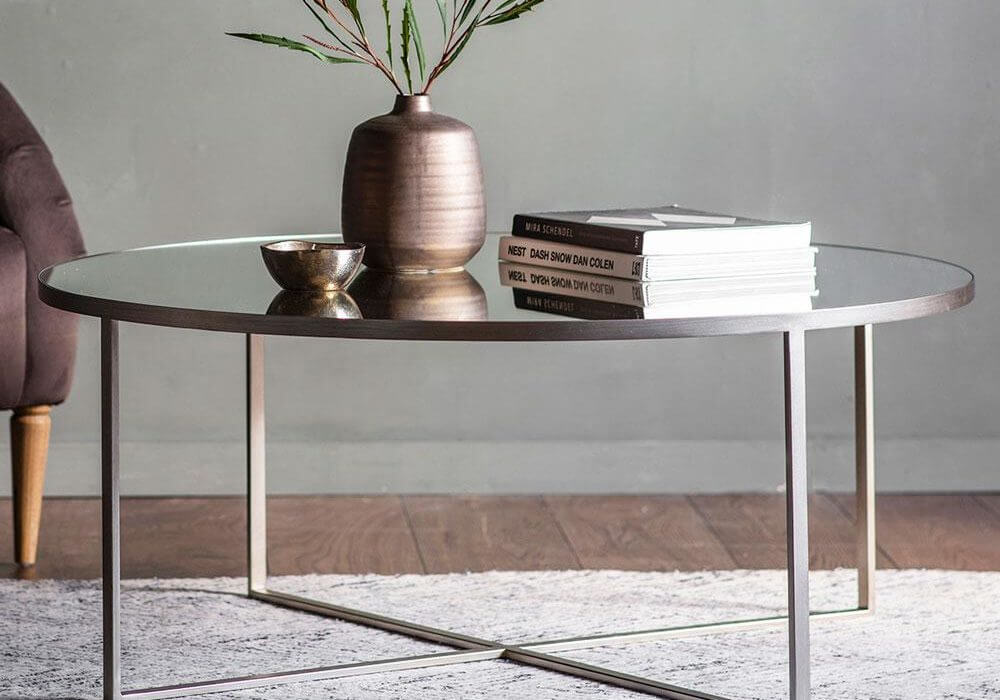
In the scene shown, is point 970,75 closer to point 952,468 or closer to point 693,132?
point 693,132

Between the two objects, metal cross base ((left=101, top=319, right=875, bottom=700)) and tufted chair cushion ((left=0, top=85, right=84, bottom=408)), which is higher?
tufted chair cushion ((left=0, top=85, right=84, bottom=408))

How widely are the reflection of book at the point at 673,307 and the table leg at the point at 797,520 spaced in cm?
4

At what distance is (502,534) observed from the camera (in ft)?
7.25

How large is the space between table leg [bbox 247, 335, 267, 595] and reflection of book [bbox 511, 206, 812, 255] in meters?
0.48

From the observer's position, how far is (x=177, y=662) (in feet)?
5.26

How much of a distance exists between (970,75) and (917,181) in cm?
19

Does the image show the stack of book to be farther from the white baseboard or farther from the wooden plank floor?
the white baseboard

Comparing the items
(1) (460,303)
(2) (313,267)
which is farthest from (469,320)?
(2) (313,267)

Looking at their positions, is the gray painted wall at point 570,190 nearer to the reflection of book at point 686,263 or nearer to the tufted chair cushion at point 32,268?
the tufted chair cushion at point 32,268

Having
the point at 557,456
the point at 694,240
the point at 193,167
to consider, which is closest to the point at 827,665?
the point at 694,240

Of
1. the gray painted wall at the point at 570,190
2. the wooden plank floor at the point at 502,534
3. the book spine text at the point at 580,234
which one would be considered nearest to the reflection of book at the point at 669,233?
the book spine text at the point at 580,234

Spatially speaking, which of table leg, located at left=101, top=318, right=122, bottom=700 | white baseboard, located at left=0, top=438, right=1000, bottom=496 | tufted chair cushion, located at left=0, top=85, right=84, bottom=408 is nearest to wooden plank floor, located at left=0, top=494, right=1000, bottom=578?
white baseboard, located at left=0, top=438, right=1000, bottom=496

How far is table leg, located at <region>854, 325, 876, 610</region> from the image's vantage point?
1732 mm

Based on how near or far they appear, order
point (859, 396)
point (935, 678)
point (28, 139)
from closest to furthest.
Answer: point (935, 678)
point (859, 396)
point (28, 139)
